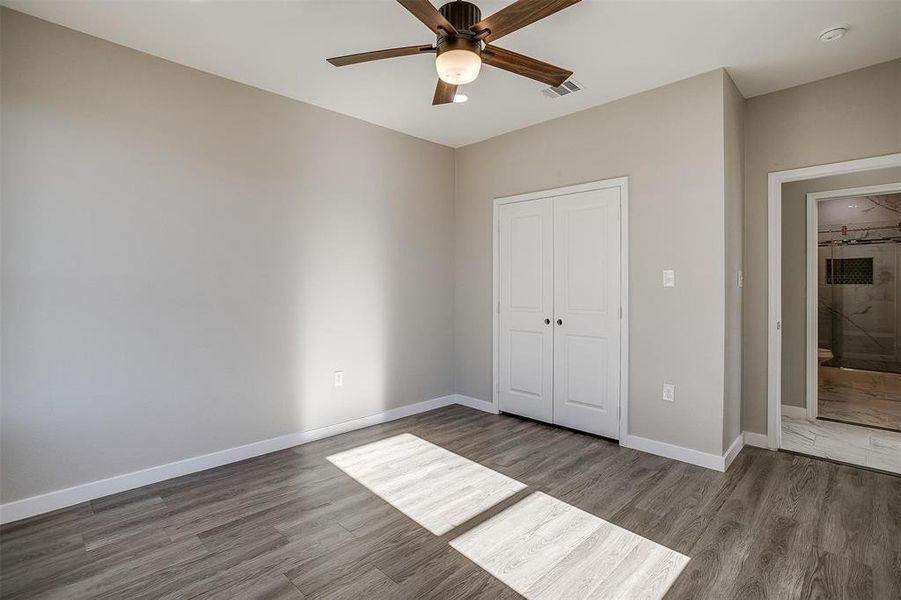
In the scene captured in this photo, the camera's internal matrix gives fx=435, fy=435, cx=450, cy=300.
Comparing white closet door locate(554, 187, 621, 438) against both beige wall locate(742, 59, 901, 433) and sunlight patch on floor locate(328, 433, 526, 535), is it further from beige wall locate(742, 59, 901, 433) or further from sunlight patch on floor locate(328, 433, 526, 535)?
sunlight patch on floor locate(328, 433, 526, 535)

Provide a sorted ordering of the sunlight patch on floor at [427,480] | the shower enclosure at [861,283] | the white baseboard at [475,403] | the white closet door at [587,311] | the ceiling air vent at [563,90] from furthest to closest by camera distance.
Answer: the shower enclosure at [861,283], the white baseboard at [475,403], the white closet door at [587,311], the ceiling air vent at [563,90], the sunlight patch on floor at [427,480]

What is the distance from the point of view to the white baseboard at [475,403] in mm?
4508

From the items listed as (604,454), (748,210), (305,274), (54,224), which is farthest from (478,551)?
(748,210)

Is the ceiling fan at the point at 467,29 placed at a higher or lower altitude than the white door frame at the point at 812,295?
higher

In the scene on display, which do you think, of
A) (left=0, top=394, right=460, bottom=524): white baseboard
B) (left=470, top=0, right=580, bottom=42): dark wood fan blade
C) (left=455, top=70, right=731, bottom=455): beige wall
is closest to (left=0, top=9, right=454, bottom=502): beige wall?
(left=0, top=394, right=460, bottom=524): white baseboard

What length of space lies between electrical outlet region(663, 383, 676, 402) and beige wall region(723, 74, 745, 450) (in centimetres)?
33

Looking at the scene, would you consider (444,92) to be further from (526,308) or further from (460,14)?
(526,308)

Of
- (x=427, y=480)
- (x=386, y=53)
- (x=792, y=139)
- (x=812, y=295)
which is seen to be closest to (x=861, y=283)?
(x=812, y=295)

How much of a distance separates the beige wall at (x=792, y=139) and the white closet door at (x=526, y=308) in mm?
1572

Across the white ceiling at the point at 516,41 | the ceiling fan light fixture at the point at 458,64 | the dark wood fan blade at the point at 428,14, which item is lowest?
the ceiling fan light fixture at the point at 458,64

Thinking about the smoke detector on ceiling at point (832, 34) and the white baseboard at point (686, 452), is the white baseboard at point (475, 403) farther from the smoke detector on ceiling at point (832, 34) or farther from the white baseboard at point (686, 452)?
the smoke detector on ceiling at point (832, 34)

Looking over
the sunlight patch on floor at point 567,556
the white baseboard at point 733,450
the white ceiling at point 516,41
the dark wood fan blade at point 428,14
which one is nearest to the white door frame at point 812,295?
the white baseboard at point 733,450

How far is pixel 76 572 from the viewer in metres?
1.98

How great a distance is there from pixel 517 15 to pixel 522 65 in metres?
0.41
